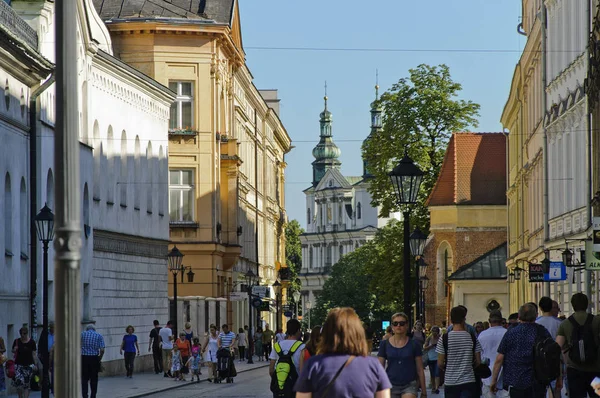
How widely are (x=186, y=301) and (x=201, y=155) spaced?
5.91 metres

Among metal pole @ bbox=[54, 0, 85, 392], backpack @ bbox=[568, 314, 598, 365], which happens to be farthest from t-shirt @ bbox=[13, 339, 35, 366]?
metal pole @ bbox=[54, 0, 85, 392]

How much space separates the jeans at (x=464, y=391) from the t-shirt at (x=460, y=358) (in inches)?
1.5

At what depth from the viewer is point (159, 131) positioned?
2007 inches

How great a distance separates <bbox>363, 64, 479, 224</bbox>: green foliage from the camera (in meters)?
68.1

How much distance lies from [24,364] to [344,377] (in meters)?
18.7

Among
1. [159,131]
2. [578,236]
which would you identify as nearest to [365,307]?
[159,131]

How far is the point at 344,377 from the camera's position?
938 centimetres

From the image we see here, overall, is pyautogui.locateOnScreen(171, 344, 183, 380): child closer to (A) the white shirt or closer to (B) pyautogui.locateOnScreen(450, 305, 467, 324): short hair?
(A) the white shirt

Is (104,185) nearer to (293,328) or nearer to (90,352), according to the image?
(90,352)

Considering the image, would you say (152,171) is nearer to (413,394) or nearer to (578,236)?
(578,236)

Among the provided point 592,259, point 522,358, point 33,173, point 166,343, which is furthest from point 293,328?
point 166,343

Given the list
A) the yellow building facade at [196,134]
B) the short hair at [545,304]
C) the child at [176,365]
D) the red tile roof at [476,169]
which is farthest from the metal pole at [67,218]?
the red tile roof at [476,169]

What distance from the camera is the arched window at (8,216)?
33.1m

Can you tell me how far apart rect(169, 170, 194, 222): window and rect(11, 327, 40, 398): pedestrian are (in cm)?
3292
